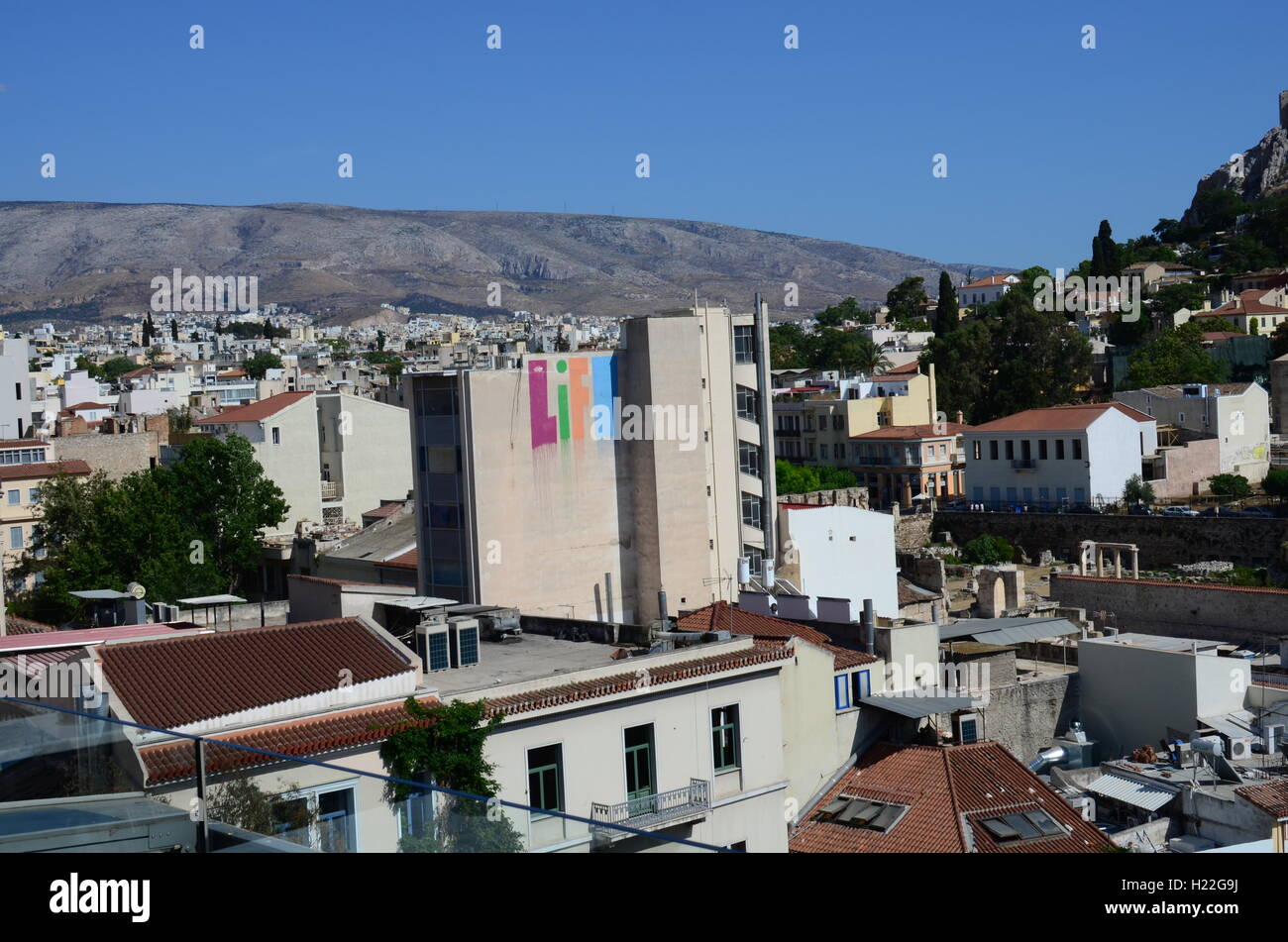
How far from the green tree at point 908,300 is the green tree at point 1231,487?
66.6 meters

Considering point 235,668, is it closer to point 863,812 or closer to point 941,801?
point 863,812

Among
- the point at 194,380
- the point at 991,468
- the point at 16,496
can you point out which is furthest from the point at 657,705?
the point at 194,380

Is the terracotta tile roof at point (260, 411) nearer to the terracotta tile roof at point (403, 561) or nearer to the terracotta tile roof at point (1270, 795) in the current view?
the terracotta tile roof at point (403, 561)

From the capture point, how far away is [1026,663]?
20.4m

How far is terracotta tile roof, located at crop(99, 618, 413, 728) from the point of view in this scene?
412 inches

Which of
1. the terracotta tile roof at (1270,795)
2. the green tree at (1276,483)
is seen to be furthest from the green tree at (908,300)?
the terracotta tile roof at (1270,795)

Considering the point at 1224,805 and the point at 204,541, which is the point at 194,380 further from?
the point at 1224,805

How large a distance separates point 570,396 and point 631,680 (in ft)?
40.8

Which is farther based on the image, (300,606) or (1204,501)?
(1204,501)

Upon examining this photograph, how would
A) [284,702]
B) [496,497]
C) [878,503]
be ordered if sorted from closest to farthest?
[284,702]
[496,497]
[878,503]

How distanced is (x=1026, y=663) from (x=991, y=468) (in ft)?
107

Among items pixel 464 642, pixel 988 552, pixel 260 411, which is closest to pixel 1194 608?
pixel 464 642

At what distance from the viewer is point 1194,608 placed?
90.1ft

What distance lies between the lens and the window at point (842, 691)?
15.5 meters
